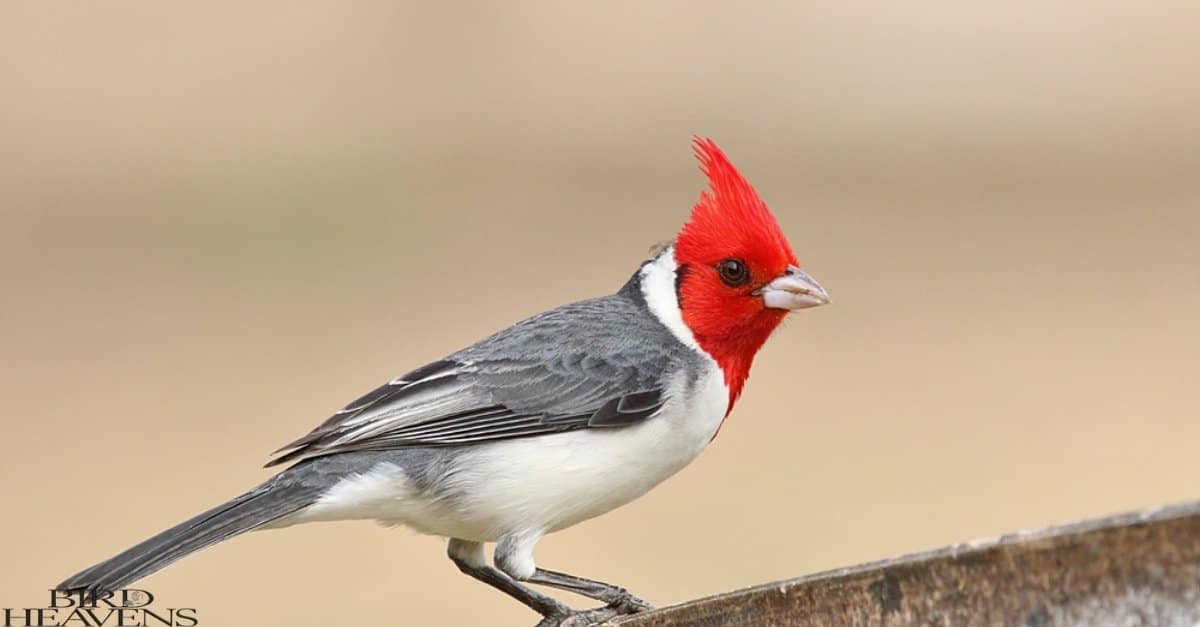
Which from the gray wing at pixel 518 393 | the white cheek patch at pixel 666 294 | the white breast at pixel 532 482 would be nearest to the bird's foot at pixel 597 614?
the white breast at pixel 532 482

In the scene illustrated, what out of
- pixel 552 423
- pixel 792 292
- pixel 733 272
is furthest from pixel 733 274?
pixel 552 423

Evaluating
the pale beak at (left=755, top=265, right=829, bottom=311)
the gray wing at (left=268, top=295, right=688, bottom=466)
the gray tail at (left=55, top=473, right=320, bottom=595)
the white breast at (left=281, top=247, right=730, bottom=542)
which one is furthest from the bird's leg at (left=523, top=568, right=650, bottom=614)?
the pale beak at (left=755, top=265, right=829, bottom=311)

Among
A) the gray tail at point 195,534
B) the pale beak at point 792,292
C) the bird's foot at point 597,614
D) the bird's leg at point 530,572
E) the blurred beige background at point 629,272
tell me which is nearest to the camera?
the gray tail at point 195,534

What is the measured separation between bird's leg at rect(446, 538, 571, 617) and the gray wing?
0.39m

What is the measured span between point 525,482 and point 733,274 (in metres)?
0.84

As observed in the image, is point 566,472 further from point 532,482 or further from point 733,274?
point 733,274

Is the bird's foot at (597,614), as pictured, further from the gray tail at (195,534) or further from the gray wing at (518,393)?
the gray tail at (195,534)

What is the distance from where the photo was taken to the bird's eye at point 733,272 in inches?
179

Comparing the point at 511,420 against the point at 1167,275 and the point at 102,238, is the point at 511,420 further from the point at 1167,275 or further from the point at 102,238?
the point at 102,238

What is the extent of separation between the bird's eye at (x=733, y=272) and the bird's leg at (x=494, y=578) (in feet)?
3.25

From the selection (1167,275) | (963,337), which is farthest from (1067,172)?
(963,337)

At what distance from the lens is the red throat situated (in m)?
4.51

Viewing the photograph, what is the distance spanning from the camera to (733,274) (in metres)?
4.55

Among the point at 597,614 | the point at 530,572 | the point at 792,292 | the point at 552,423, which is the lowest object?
the point at 597,614
